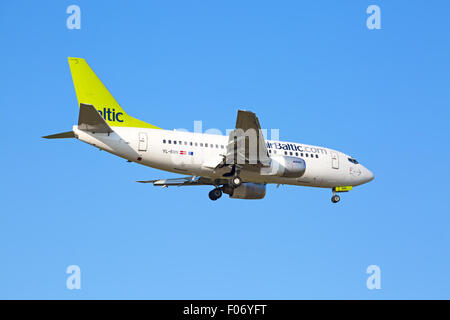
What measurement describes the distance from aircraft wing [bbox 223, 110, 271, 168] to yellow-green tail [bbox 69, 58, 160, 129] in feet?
18.6

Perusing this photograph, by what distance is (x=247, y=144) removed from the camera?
131ft

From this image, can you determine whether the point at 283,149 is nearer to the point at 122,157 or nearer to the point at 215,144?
the point at 215,144

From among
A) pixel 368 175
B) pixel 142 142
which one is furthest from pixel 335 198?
pixel 142 142

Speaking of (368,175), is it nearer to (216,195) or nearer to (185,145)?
(216,195)

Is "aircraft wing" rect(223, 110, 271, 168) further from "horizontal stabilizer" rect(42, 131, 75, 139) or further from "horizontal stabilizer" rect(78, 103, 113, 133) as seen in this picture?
"horizontal stabilizer" rect(42, 131, 75, 139)

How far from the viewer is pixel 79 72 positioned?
39906 mm

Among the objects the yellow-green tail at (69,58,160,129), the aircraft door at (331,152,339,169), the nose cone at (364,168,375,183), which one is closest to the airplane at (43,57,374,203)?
the yellow-green tail at (69,58,160,129)

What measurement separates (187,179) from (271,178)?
21.9ft

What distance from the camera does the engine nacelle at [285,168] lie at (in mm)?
41656

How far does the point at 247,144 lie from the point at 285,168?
3.35 m
